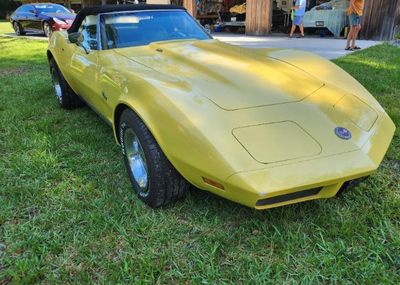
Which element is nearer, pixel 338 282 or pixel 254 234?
pixel 338 282

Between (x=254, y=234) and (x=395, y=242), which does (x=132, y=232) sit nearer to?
(x=254, y=234)

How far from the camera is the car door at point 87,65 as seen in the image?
3352mm

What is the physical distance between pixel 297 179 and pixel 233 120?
525 millimetres

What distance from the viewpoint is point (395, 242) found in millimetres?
2146

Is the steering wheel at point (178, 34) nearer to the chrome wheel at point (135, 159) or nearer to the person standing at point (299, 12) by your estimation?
the chrome wheel at point (135, 159)

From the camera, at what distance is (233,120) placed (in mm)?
2207

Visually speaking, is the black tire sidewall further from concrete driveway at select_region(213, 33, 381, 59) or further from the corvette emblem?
concrete driveway at select_region(213, 33, 381, 59)

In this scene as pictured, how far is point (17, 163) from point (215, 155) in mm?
2109

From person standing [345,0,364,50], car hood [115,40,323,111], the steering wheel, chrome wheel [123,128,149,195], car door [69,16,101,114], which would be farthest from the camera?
person standing [345,0,364,50]

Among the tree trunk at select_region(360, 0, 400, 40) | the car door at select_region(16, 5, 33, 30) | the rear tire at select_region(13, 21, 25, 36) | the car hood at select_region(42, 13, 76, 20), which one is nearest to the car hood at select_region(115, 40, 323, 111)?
the tree trunk at select_region(360, 0, 400, 40)

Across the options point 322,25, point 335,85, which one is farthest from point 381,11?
point 335,85

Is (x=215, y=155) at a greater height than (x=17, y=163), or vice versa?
(x=215, y=155)

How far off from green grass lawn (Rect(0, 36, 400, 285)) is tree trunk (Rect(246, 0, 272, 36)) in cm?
1072

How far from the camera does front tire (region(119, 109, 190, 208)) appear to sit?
2338 millimetres
